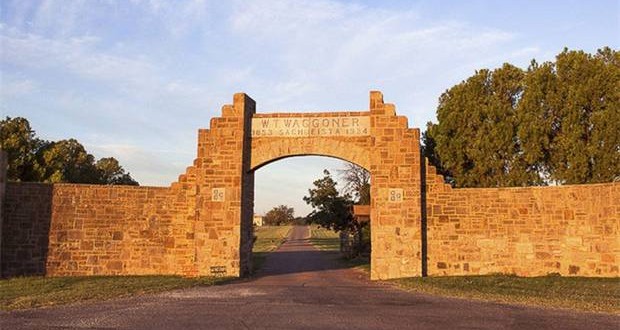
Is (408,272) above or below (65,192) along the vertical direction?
below

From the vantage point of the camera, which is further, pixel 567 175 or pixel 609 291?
pixel 567 175

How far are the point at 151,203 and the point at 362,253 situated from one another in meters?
12.4

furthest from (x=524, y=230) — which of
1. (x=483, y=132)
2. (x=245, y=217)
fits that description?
(x=245, y=217)

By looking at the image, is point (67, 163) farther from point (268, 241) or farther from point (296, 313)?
point (296, 313)

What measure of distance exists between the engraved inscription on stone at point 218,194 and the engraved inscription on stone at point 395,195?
5.20m

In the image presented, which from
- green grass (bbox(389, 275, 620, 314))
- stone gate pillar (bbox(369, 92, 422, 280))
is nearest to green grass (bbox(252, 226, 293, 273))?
stone gate pillar (bbox(369, 92, 422, 280))

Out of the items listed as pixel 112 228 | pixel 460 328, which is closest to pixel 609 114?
pixel 460 328

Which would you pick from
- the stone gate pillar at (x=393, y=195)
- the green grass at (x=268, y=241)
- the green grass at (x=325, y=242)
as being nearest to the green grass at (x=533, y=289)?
the stone gate pillar at (x=393, y=195)

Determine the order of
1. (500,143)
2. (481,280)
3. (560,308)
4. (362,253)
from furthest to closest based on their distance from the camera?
(362,253)
(500,143)
(481,280)
(560,308)

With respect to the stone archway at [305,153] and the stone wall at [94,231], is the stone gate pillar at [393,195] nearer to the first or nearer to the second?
the stone archway at [305,153]

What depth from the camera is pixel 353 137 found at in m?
16.9

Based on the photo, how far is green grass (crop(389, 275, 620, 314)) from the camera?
34.9 feet

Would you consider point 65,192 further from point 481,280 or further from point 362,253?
point 362,253

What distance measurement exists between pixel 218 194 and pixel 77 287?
16.8 feet
